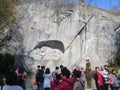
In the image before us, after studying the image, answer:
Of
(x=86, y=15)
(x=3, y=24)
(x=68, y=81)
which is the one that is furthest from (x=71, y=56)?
(x=68, y=81)

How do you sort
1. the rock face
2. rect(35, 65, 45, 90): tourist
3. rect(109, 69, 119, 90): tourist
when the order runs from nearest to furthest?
rect(109, 69, 119, 90): tourist, rect(35, 65, 45, 90): tourist, the rock face

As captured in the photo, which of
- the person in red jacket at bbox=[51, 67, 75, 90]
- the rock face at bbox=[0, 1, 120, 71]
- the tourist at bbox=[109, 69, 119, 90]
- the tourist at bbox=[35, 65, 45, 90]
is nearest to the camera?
the person in red jacket at bbox=[51, 67, 75, 90]

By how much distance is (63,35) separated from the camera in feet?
117

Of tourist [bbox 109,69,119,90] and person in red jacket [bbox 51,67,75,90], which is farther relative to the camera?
tourist [bbox 109,69,119,90]

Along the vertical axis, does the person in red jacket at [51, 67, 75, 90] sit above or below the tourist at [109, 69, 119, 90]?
below

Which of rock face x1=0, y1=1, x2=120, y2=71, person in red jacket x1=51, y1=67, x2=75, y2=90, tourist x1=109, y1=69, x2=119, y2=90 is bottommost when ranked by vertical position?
person in red jacket x1=51, y1=67, x2=75, y2=90

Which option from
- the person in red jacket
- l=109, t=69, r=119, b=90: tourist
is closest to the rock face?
l=109, t=69, r=119, b=90: tourist

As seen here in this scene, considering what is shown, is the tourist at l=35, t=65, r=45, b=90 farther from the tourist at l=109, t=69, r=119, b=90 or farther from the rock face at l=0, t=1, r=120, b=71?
the rock face at l=0, t=1, r=120, b=71

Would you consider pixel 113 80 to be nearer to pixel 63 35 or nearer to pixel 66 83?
pixel 66 83

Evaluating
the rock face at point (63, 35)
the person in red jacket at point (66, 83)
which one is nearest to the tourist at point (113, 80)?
the person in red jacket at point (66, 83)

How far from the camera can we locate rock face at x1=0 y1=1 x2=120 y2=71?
34906 mm

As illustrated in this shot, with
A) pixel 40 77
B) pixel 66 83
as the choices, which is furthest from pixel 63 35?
pixel 66 83

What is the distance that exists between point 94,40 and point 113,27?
2.25 metres

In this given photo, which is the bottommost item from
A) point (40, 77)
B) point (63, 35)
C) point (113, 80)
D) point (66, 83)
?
point (66, 83)
